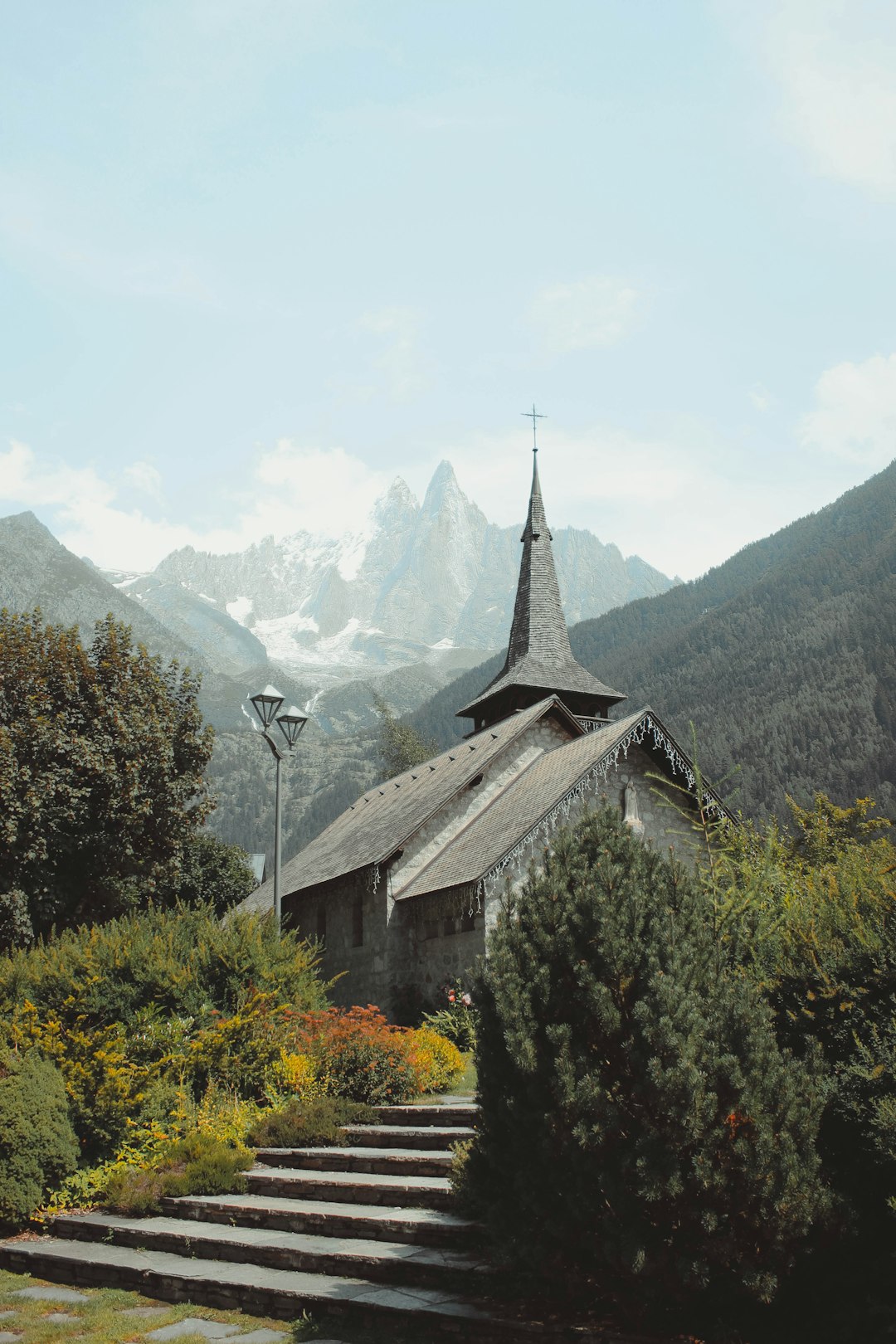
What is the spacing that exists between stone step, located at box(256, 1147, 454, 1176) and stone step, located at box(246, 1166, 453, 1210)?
0.07 m

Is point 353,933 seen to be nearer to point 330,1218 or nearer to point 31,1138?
point 31,1138

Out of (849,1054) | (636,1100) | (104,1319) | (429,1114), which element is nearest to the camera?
(636,1100)

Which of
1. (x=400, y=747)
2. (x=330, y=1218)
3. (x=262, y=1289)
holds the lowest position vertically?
(x=262, y=1289)

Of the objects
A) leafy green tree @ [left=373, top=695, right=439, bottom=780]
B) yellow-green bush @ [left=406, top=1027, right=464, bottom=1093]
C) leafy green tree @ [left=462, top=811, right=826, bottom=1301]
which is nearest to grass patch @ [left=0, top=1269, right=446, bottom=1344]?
leafy green tree @ [left=462, top=811, right=826, bottom=1301]

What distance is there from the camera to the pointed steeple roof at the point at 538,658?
3166 cm

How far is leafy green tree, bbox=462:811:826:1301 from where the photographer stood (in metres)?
5.23

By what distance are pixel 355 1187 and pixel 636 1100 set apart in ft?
14.7

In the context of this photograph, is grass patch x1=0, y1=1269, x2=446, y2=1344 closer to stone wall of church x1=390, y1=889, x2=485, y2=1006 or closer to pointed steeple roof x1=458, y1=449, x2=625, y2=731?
stone wall of church x1=390, y1=889, x2=485, y2=1006

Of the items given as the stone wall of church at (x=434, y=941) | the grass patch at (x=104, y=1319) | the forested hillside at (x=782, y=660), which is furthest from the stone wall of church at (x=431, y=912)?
the forested hillside at (x=782, y=660)

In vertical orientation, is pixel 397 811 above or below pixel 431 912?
A: above

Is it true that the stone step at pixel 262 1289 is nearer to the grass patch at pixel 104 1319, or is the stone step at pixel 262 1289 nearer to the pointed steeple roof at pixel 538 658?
the grass patch at pixel 104 1319

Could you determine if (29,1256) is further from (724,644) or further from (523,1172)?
(724,644)

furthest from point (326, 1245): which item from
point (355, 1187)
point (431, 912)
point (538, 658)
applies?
point (538, 658)

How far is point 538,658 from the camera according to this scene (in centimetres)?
3319
